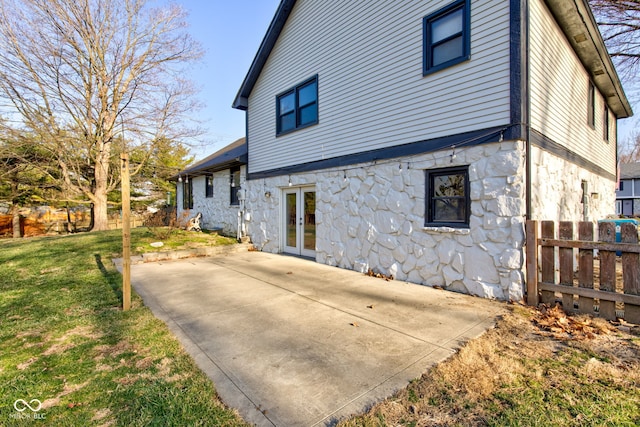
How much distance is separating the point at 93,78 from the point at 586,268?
19.6m

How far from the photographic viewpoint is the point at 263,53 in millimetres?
10188

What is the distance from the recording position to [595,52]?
25.0ft

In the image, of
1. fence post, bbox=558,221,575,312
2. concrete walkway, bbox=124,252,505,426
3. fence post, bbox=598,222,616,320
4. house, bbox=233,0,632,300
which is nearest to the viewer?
concrete walkway, bbox=124,252,505,426

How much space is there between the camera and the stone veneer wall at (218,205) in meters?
12.6

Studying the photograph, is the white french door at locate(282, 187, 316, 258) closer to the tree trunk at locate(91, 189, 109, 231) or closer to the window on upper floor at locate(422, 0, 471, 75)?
the window on upper floor at locate(422, 0, 471, 75)

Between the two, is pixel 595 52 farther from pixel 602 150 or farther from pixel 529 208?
pixel 529 208

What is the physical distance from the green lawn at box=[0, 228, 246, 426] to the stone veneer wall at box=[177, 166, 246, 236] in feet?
22.2

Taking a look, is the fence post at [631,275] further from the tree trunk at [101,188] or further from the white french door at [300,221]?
the tree trunk at [101,188]

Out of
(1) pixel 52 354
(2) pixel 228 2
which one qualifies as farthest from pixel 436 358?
(2) pixel 228 2

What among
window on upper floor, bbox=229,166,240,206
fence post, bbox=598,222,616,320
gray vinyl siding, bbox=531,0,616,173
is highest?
gray vinyl siding, bbox=531,0,616,173

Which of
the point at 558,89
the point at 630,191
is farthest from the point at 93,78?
the point at 630,191

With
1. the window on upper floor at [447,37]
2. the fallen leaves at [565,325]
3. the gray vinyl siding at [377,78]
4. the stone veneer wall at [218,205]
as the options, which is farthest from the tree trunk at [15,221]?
the fallen leaves at [565,325]

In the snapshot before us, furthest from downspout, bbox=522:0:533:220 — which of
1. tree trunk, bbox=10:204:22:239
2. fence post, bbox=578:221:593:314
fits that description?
tree trunk, bbox=10:204:22:239

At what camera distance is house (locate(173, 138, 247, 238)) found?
12055 millimetres
